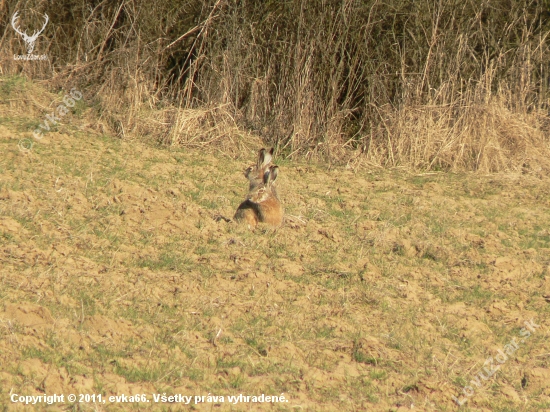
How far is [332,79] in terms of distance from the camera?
9398mm

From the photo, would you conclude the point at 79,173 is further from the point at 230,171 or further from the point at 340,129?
the point at 340,129

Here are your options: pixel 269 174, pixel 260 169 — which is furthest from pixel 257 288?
pixel 260 169

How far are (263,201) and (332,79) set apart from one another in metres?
3.34

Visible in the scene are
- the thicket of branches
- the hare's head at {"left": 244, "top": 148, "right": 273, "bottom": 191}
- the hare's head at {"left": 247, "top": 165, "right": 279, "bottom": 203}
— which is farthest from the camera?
the thicket of branches

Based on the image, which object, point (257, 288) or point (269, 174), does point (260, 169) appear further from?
point (257, 288)

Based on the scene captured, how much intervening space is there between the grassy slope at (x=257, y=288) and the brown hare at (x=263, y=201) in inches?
5.2

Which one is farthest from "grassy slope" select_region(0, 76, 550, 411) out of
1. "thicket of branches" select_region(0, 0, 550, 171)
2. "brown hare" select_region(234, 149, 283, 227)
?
"thicket of branches" select_region(0, 0, 550, 171)

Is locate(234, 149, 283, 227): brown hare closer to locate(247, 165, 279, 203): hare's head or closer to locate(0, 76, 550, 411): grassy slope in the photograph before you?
locate(247, 165, 279, 203): hare's head

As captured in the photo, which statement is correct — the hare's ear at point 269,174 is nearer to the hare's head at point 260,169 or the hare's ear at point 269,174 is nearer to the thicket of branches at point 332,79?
the hare's head at point 260,169

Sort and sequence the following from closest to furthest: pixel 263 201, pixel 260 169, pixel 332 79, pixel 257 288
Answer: pixel 257 288
pixel 263 201
pixel 260 169
pixel 332 79

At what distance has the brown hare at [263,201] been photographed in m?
6.45

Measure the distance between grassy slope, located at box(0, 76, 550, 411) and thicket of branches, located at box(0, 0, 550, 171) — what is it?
108cm

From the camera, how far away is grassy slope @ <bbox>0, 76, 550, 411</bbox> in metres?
4.38

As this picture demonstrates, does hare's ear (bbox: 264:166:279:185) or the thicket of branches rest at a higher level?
the thicket of branches
